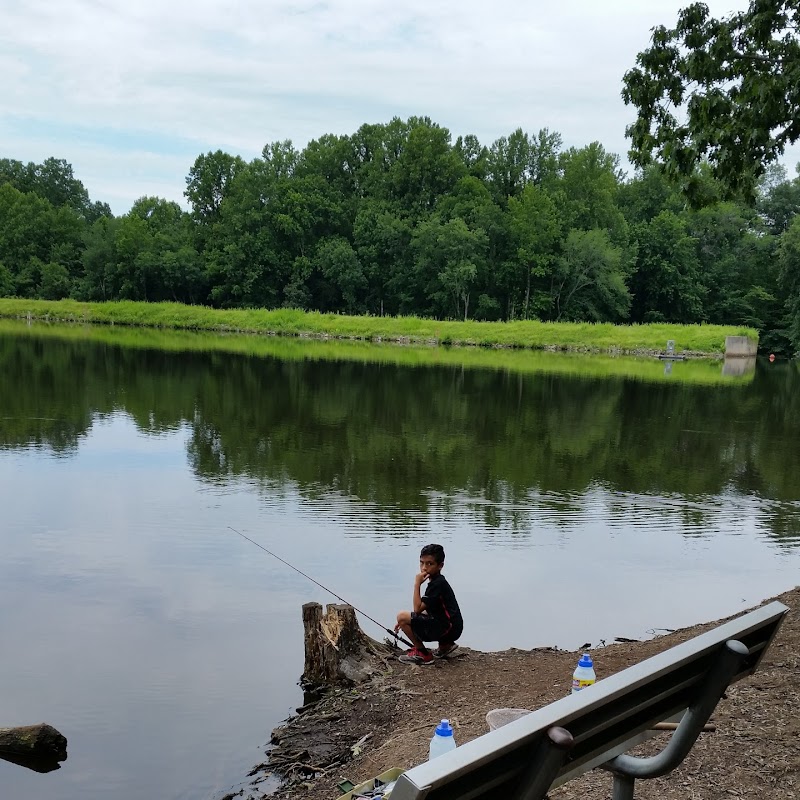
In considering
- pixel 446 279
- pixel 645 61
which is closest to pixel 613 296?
pixel 446 279

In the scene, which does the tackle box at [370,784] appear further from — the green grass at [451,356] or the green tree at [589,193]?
the green tree at [589,193]

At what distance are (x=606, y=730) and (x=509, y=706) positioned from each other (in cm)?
361

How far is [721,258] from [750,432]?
2431 inches

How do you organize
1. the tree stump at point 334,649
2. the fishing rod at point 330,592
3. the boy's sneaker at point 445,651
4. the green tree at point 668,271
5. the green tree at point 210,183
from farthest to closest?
the green tree at point 210,183 < the green tree at point 668,271 < the fishing rod at point 330,592 < the boy's sneaker at point 445,651 < the tree stump at point 334,649

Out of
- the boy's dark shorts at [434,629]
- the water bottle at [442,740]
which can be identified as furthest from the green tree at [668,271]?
the water bottle at [442,740]

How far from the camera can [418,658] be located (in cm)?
710

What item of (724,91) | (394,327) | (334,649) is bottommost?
(334,649)

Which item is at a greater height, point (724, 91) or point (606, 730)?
point (724, 91)

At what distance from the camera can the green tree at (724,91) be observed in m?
10.3

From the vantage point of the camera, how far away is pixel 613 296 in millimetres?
73125

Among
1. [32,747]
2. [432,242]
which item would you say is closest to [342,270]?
[432,242]

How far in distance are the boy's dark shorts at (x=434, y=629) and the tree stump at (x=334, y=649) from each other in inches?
15.9

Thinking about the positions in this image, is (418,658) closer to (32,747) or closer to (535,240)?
(32,747)

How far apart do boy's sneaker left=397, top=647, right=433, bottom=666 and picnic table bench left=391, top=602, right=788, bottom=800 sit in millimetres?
4343
